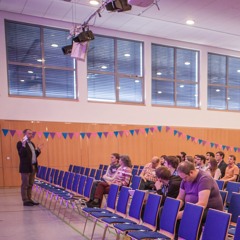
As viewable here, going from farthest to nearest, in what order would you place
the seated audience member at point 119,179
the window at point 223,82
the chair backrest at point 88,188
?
the window at point 223,82, the seated audience member at point 119,179, the chair backrest at point 88,188

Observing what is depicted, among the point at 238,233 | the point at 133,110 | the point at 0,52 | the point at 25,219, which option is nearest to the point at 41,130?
the point at 0,52

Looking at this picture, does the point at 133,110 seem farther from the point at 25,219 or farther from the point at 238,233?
the point at 238,233

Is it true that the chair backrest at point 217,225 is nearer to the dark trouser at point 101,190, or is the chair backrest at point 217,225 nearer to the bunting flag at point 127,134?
the dark trouser at point 101,190

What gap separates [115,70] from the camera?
12.3m

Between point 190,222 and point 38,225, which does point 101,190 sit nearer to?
point 38,225

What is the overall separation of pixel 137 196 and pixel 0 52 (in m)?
8.05

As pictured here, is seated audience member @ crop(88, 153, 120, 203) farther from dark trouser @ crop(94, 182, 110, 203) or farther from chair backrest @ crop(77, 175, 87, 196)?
chair backrest @ crop(77, 175, 87, 196)

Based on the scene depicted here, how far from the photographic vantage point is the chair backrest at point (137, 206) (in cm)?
413

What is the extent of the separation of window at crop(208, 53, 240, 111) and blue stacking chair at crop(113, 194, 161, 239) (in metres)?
10.9

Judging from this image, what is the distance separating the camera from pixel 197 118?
13.6 metres

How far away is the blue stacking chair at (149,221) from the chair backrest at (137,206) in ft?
0.41

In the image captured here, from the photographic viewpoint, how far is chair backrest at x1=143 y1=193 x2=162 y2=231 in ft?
12.5

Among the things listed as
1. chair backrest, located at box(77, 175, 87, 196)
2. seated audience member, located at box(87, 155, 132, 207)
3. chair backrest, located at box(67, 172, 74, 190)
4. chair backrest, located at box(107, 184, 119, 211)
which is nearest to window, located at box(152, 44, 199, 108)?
chair backrest, located at box(67, 172, 74, 190)

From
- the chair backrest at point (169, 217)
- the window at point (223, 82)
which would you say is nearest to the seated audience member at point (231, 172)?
the chair backrest at point (169, 217)
